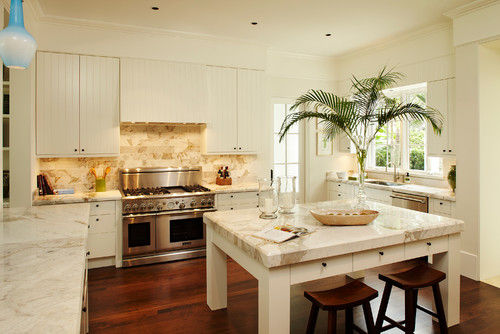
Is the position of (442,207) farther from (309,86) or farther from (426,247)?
(309,86)

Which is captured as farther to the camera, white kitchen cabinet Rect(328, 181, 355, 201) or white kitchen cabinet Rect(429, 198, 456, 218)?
white kitchen cabinet Rect(328, 181, 355, 201)

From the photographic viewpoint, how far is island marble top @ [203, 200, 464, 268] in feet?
7.04

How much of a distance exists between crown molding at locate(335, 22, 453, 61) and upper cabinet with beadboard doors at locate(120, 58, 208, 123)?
8.24 ft

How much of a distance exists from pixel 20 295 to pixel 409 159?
5361 mm

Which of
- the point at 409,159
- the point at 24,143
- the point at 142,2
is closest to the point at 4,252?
the point at 24,143

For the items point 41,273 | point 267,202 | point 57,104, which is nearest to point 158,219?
point 57,104

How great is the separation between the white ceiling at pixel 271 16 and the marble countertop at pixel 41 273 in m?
2.46

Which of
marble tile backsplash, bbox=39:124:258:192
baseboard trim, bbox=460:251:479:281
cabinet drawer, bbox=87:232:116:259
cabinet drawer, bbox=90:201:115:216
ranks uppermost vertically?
marble tile backsplash, bbox=39:124:258:192

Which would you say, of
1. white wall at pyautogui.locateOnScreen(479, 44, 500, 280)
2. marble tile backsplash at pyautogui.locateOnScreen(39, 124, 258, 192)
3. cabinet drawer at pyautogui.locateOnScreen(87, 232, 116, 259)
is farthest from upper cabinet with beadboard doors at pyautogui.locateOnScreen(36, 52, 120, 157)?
white wall at pyautogui.locateOnScreen(479, 44, 500, 280)

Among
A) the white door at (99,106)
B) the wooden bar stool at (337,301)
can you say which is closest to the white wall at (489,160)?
the wooden bar stool at (337,301)

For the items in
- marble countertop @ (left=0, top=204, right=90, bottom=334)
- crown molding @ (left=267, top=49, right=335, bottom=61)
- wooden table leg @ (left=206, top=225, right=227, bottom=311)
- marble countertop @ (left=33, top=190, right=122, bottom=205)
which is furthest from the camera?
crown molding @ (left=267, top=49, right=335, bottom=61)

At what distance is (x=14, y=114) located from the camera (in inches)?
153

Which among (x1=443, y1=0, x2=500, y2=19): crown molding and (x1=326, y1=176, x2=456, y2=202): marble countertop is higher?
(x1=443, y1=0, x2=500, y2=19): crown molding

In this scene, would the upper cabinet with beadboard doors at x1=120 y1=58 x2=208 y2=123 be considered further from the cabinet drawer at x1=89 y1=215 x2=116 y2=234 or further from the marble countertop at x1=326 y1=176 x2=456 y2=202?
the marble countertop at x1=326 y1=176 x2=456 y2=202
